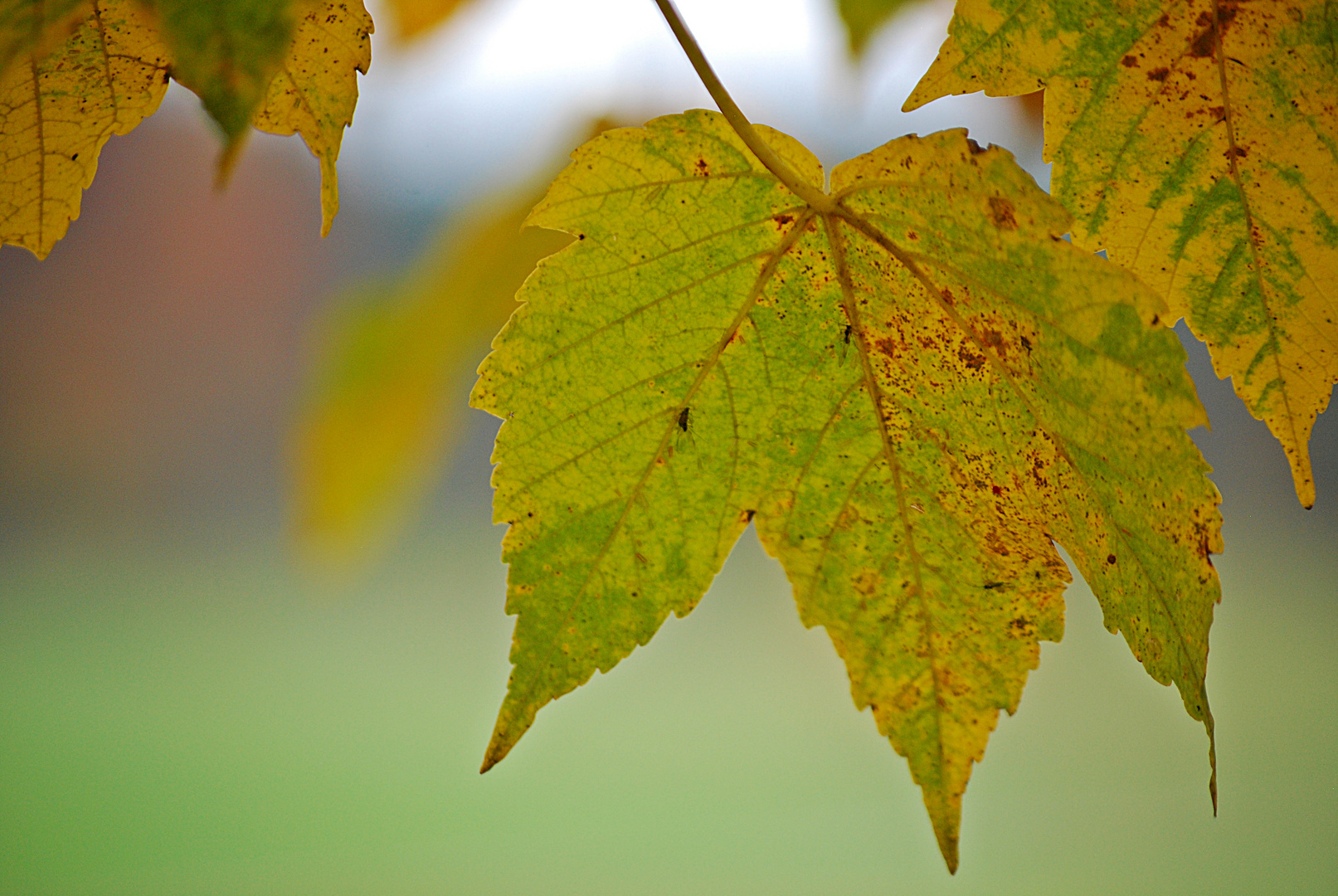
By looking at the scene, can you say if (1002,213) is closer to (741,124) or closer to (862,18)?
(741,124)

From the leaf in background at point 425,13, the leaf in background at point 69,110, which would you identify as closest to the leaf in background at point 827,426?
the leaf in background at point 69,110

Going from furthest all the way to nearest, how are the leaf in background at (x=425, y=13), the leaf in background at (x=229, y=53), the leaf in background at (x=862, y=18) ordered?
the leaf in background at (x=425, y=13) < the leaf in background at (x=862, y=18) < the leaf in background at (x=229, y=53)

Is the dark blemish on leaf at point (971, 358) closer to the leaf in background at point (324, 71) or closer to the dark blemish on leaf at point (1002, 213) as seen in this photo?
the dark blemish on leaf at point (1002, 213)

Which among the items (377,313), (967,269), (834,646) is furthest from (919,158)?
(377,313)

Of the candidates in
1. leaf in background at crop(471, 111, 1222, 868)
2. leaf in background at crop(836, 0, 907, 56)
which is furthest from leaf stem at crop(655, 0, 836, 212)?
leaf in background at crop(836, 0, 907, 56)

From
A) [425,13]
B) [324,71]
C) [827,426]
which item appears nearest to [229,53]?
[324,71]

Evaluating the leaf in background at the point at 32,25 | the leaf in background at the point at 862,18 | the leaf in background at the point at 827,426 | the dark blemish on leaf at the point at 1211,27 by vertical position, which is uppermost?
the leaf in background at the point at 862,18

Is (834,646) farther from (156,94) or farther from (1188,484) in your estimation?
(156,94)
